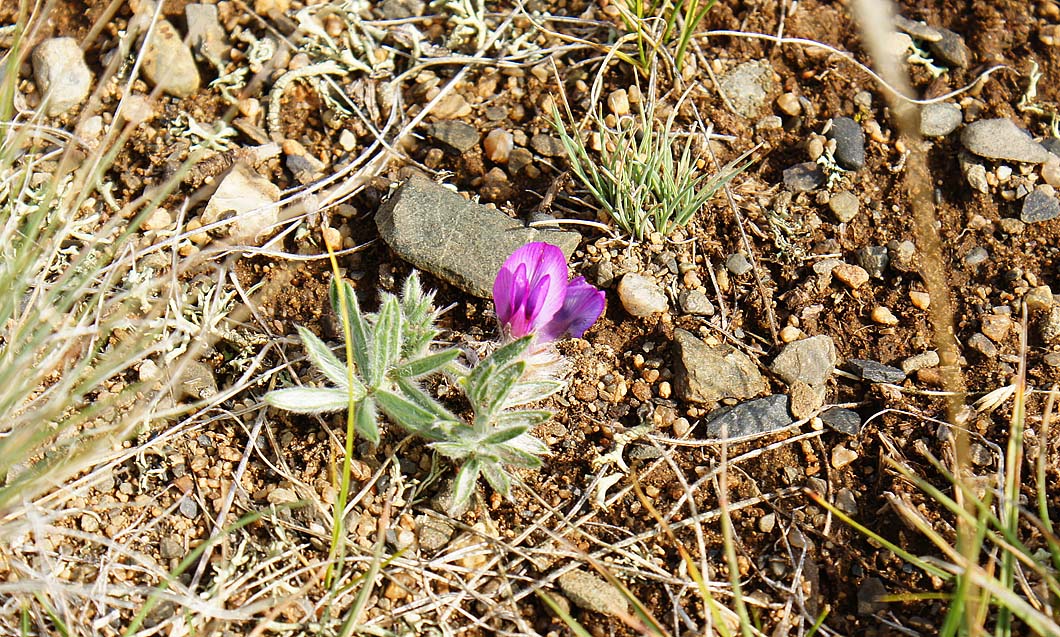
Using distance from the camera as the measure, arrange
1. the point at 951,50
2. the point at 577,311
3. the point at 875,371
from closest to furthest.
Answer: the point at 577,311
the point at 875,371
the point at 951,50

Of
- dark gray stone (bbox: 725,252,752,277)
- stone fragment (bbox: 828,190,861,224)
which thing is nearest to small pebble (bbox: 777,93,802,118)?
stone fragment (bbox: 828,190,861,224)

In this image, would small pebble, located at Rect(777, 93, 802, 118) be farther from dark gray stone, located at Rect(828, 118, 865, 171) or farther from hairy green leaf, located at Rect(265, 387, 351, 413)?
hairy green leaf, located at Rect(265, 387, 351, 413)

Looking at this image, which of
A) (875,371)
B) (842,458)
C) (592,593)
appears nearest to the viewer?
(592,593)

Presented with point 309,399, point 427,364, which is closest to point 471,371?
point 427,364

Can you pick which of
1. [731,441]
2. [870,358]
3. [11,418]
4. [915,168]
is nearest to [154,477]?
[11,418]

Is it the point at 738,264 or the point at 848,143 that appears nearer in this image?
the point at 738,264

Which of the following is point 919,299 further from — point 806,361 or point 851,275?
point 806,361

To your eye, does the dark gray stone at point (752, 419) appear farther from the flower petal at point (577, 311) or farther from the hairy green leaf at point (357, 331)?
the hairy green leaf at point (357, 331)
